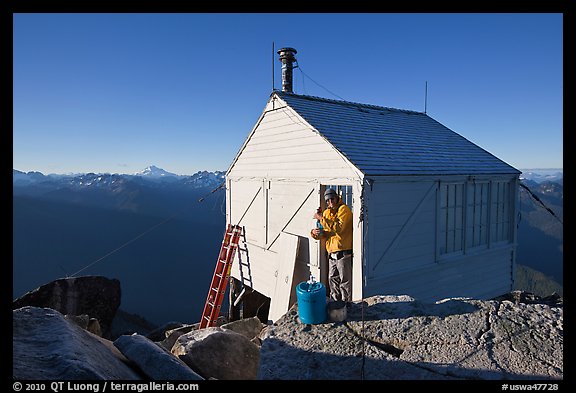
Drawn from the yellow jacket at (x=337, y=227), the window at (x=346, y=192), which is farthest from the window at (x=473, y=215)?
the yellow jacket at (x=337, y=227)

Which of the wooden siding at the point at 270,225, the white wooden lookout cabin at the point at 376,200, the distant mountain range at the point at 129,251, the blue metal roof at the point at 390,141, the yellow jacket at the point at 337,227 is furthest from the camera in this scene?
the distant mountain range at the point at 129,251

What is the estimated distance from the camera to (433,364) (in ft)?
11.8

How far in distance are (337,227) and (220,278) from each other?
6.24m

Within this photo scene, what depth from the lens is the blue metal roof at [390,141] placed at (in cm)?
749

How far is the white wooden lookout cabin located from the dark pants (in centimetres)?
21

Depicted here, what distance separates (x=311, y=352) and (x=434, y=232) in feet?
17.7

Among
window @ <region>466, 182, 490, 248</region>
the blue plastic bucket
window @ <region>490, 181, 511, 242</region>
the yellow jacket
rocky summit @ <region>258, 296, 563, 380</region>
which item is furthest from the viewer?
window @ <region>490, 181, 511, 242</region>

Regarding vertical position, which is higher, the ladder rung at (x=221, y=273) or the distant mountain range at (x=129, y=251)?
the ladder rung at (x=221, y=273)

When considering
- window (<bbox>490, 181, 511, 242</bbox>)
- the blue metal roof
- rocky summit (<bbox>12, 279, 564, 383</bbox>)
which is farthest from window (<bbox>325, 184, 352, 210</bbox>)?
window (<bbox>490, 181, 511, 242</bbox>)

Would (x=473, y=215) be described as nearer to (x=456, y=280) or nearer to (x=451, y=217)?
(x=451, y=217)

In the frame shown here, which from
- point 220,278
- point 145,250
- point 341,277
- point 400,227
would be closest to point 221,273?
point 220,278

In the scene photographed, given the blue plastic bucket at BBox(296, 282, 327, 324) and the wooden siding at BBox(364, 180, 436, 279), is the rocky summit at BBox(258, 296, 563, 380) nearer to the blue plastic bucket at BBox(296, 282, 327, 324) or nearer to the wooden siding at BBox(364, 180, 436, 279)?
the blue plastic bucket at BBox(296, 282, 327, 324)

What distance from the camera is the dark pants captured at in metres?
6.56

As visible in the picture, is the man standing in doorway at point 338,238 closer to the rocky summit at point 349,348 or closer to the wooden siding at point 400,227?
the wooden siding at point 400,227
